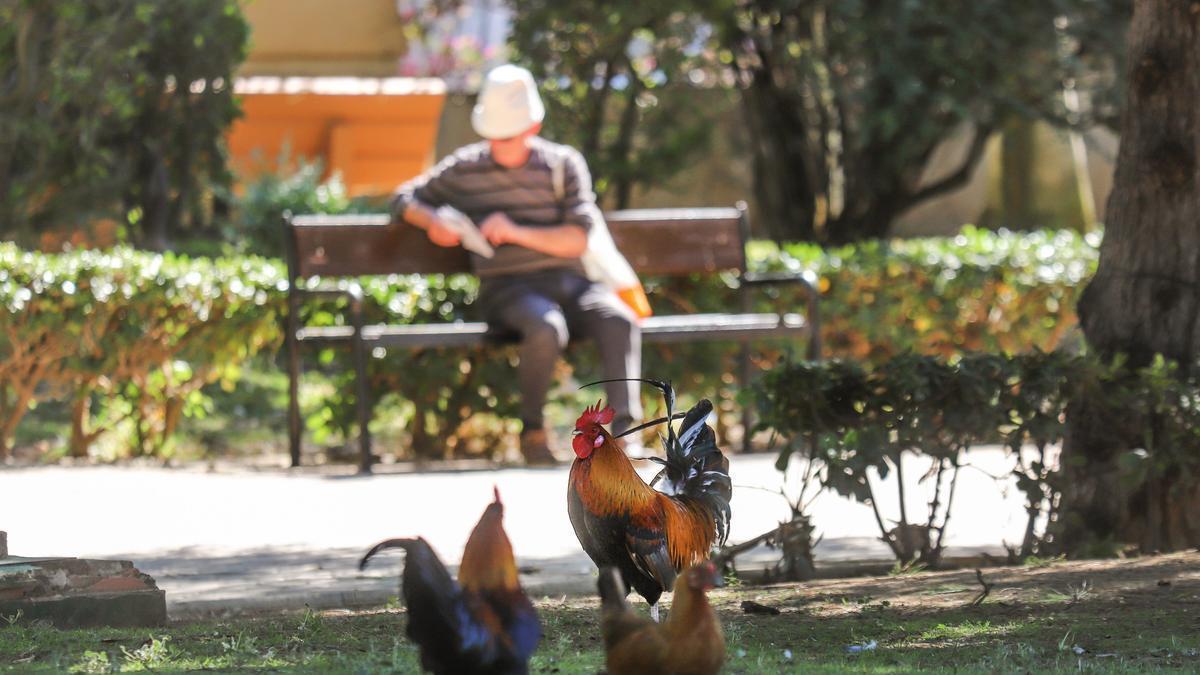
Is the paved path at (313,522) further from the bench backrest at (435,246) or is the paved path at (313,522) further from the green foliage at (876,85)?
the green foliage at (876,85)

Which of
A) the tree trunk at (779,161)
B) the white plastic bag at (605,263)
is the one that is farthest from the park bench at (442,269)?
the tree trunk at (779,161)

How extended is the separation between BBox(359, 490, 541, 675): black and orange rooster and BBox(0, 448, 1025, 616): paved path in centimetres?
176

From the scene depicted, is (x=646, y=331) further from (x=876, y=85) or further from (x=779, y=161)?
(x=779, y=161)

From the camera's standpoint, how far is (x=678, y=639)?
3.82 metres

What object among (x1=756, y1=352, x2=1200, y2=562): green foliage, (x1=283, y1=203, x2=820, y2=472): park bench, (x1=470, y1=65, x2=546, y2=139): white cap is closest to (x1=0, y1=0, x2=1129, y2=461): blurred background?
(x1=283, y1=203, x2=820, y2=472): park bench

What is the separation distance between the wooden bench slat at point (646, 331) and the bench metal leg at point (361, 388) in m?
0.07

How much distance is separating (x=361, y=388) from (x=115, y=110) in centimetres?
287

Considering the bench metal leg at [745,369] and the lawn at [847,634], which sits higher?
the bench metal leg at [745,369]

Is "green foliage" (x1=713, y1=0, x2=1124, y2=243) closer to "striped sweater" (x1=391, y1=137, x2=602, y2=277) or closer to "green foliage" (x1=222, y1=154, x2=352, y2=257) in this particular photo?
"green foliage" (x1=222, y1=154, x2=352, y2=257)

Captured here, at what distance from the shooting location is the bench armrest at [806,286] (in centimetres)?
952

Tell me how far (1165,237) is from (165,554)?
3755 mm

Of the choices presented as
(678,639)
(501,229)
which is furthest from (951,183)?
(678,639)

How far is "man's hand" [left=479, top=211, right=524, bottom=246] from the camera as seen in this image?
8.82 m

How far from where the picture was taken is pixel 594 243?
9008 mm
